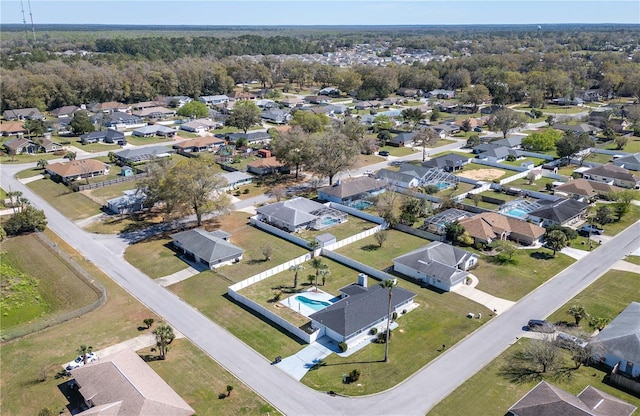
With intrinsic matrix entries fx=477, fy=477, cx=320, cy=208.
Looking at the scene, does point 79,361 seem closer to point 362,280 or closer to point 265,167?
point 362,280

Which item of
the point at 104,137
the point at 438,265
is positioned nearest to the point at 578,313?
the point at 438,265

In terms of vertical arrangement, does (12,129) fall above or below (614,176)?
below

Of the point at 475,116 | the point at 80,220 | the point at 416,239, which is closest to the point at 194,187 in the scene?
the point at 80,220

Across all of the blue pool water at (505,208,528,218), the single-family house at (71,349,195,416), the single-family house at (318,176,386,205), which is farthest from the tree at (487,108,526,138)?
the single-family house at (71,349,195,416)

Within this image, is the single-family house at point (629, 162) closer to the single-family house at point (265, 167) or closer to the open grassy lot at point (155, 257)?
the single-family house at point (265, 167)

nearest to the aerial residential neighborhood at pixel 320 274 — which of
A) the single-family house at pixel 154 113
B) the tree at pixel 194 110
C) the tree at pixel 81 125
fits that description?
the tree at pixel 81 125

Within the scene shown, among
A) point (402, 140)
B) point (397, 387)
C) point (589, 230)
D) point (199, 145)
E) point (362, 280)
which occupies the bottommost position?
point (397, 387)

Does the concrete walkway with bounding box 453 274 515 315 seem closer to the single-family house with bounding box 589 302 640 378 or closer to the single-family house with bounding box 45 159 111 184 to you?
the single-family house with bounding box 589 302 640 378

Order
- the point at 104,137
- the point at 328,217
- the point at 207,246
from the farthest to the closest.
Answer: the point at 104,137
the point at 328,217
the point at 207,246
